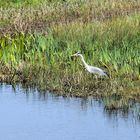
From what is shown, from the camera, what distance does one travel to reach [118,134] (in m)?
11.8

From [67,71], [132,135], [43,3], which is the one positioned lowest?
[132,135]

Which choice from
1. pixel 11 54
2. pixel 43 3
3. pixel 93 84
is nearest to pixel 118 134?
pixel 93 84

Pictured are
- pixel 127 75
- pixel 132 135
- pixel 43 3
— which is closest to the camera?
pixel 132 135

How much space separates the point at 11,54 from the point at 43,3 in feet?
25.5

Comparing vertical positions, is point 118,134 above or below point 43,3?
below

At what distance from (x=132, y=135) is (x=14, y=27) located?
24.3 ft

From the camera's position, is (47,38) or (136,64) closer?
(136,64)

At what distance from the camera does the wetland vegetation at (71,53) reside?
13977 mm

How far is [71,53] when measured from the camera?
15602 millimetres

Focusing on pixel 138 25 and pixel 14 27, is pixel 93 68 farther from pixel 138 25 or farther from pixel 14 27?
pixel 14 27

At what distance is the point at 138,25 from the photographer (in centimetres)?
1716

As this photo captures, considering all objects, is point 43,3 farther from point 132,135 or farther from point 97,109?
point 132,135

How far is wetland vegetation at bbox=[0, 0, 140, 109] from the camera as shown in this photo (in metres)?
14.0

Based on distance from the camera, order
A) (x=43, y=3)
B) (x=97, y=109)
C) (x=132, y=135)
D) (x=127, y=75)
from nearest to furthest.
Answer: (x=132, y=135)
(x=97, y=109)
(x=127, y=75)
(x=43, y=3)
